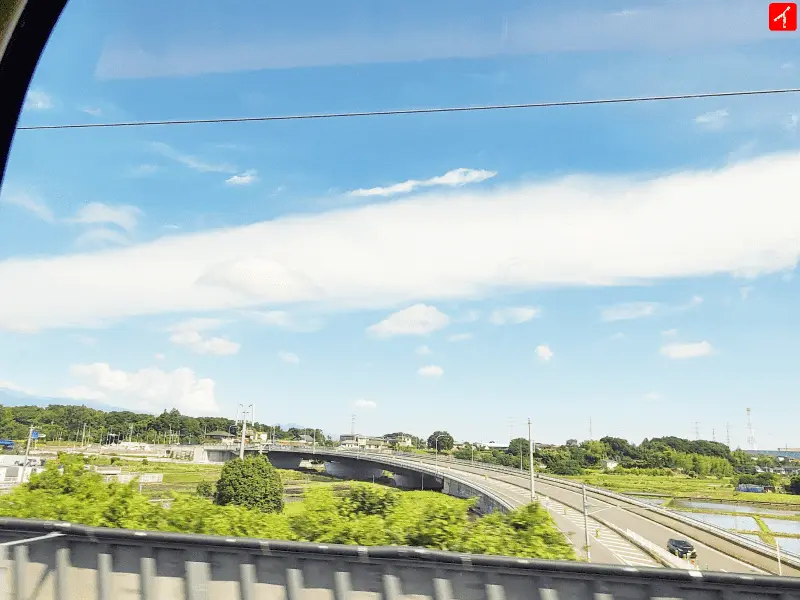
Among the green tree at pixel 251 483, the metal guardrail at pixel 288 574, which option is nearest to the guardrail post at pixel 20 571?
the metal guardrail at pixel 288 574

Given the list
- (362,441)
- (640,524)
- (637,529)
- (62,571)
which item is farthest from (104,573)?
(362,441)

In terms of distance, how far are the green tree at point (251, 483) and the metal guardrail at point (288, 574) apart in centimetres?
1890

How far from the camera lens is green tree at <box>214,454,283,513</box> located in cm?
2092

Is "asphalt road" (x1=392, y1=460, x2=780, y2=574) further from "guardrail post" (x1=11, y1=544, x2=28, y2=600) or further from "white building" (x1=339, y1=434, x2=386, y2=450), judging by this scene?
"white building" (x1=339, y1=434, x2=386, y2=450)

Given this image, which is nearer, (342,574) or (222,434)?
(342,574)

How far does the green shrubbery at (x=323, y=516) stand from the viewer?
3.16 metres

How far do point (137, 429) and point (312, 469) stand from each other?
25.8 meters

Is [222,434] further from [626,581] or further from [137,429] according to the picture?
[626,581]

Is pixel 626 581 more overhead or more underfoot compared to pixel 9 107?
more underfoot

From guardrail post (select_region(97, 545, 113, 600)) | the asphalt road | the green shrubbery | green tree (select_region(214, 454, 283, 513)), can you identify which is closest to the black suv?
the asphalt road

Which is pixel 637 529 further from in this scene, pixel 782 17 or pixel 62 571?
pixel 62 571

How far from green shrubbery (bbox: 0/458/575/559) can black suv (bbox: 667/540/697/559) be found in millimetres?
19296

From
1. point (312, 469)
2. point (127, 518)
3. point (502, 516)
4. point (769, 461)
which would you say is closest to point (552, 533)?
point (502, 516)

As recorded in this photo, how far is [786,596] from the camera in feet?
6.42
